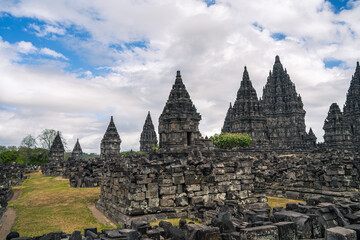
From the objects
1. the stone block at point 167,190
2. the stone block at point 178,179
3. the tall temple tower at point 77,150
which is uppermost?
the tall temple tower at point 77,150

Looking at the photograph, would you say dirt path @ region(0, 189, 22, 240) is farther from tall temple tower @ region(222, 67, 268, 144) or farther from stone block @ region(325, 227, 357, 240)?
tall temple tower @ region(222, 67, 268, 144)

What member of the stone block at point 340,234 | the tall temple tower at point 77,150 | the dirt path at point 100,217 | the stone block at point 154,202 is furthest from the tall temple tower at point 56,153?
the stone block at point 340,234

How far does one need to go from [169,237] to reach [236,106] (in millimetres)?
49104

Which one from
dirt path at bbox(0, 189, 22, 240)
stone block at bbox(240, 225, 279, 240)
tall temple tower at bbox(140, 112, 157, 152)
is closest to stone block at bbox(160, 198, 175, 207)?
stone block at bbox(240, 225, 279, 240)

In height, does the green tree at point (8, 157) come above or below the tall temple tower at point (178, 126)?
below

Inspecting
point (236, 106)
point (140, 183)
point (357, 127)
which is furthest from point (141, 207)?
point (357, 127)

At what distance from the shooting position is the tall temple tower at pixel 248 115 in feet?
166

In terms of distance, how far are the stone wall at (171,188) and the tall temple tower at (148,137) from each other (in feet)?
163

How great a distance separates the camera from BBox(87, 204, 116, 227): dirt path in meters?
9.70

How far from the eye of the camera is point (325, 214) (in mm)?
6965

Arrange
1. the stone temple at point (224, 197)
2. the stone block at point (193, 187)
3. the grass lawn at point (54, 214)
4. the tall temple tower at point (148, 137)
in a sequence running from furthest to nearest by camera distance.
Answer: the tall temple tower at point (148, 137) < the stone block at point (193, 187) < the grass lawn at point (54, 214) < the stone temple at point (224, 197)

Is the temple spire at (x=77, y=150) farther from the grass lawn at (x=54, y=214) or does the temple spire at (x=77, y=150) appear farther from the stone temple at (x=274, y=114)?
the grass lawn at (x=54, y=214)

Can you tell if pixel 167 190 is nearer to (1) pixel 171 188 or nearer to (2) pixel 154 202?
(1) pixel 171 188

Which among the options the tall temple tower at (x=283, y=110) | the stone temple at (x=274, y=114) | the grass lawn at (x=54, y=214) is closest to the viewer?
the grass lawn at (x=54, y=214)
